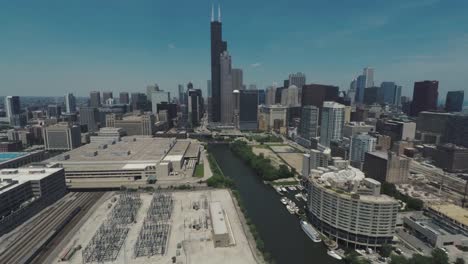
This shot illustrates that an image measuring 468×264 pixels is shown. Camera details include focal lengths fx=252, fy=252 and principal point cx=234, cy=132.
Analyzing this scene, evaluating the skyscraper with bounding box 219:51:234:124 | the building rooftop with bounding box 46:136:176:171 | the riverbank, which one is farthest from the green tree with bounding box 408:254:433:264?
the skyscraper with bounding box 219:51:234:124

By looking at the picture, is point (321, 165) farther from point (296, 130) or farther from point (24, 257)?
point (296, 130)

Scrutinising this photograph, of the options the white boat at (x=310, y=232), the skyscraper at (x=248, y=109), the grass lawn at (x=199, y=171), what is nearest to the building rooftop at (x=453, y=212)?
the white boat at (x=310, y=232)

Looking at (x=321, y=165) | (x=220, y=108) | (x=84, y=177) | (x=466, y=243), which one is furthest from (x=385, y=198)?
(x=220, y=108)

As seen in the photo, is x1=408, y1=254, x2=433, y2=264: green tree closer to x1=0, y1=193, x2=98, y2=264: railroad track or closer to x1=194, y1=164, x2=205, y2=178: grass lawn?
x1=0, y1=193, x2=98, y2=264: railroad track

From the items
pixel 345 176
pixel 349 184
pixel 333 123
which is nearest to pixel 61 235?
pixel 349 184

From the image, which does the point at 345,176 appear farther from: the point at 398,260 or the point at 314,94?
the point at 314,94

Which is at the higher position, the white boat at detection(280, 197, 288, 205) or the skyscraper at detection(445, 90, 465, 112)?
the skyscraper at detection(445, 90, 465, 112)

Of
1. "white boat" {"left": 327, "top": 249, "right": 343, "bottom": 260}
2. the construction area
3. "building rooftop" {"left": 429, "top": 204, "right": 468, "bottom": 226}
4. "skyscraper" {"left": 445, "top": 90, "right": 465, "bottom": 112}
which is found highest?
"skyscraper" {"left": 445, "top": 90, "right": 465, "bottom": 112}

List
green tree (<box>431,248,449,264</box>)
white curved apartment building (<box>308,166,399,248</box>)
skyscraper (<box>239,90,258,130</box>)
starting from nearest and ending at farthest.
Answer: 1. green tree (<box>431,248,449,264</box>)
2. white curved apartment building (<box>308,166,399,248</box>)
3. skyscraper (<box>239,90,258,130</box>)
